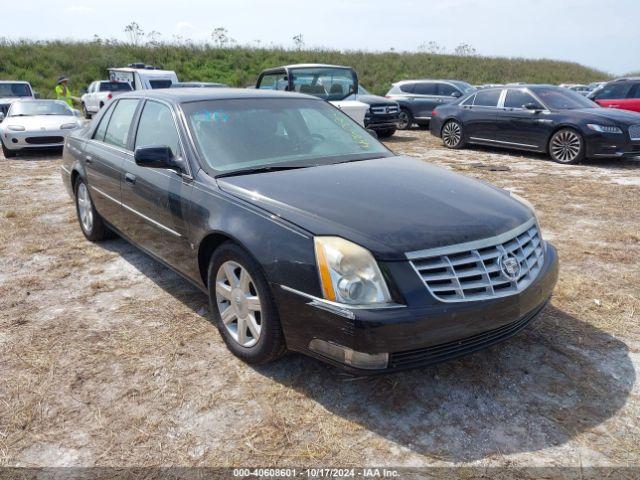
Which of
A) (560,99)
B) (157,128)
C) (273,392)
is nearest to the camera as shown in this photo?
(273,392)

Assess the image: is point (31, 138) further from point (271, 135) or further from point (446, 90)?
point (446, 90)

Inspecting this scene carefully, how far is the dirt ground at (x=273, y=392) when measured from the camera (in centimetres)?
239

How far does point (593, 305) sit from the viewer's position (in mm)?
3844

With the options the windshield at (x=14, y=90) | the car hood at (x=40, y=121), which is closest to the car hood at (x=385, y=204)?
the car hood at (x=40, y=121)

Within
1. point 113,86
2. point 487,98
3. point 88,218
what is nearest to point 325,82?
point 487,98

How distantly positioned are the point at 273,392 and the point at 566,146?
916 cm

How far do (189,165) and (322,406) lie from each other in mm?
1749

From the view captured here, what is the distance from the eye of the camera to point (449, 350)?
8.32ft

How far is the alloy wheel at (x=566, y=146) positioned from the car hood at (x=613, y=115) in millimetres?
441

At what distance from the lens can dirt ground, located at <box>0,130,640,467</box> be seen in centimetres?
239

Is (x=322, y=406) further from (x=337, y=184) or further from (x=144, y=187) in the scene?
(x=144, y=187)

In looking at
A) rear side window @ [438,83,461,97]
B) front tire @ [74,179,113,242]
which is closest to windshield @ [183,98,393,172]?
front tire @ [74,179,113,242]

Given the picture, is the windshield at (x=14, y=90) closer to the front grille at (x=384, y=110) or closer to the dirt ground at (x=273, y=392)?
the front grille at (x=384, y=110)

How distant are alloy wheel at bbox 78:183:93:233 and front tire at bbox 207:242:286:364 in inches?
103
